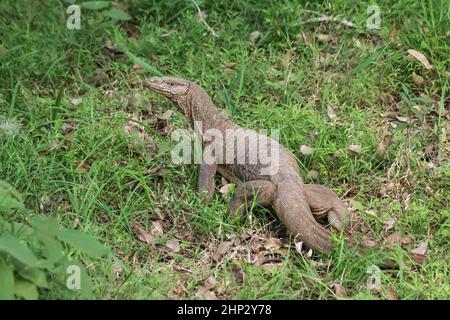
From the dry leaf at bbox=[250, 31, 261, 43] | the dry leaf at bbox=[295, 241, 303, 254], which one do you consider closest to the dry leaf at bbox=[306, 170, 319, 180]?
the dry leaf at bbox=[295, 241, 303, 254]

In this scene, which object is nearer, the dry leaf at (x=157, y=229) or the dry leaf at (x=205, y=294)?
the dry leaf at (x=205, y=294)

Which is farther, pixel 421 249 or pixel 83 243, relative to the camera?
pixel 421 249

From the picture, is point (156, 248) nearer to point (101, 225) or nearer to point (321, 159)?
Answer: point (101, 225)

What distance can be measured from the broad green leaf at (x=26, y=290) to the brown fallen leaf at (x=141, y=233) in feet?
4.35

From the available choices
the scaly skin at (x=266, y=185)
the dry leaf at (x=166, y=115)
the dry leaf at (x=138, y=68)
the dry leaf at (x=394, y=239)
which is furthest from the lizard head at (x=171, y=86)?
the dry leaf at (x=394, y=239)

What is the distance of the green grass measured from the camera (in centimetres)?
528

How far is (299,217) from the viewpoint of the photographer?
18.0ft

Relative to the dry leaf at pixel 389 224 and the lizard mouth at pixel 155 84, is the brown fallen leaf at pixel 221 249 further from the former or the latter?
the lizard mouth at pixel 155 84

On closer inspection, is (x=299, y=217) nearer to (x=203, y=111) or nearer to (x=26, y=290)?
(x=203, y=111)

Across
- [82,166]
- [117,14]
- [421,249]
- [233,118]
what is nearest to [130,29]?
[117,14]

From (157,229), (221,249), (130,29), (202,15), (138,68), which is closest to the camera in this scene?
(221,249)

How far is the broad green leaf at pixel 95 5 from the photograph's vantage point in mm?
7340

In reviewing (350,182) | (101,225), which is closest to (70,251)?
(101,225)

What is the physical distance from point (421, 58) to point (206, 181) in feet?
7.02
